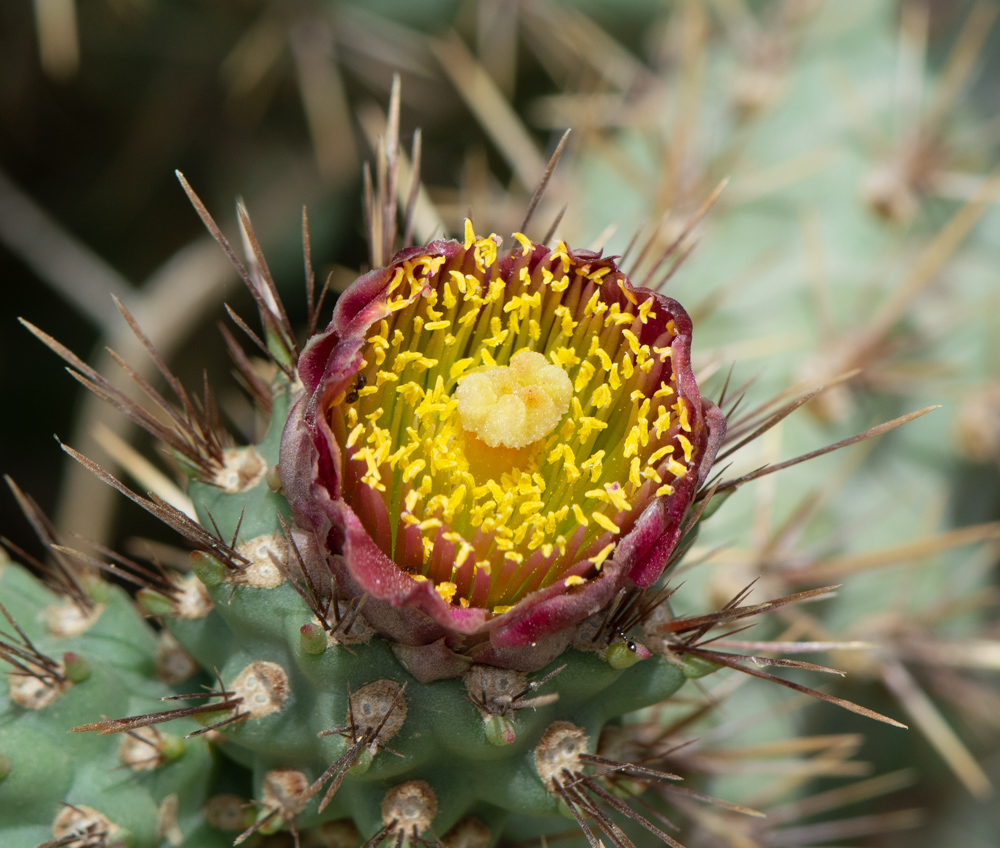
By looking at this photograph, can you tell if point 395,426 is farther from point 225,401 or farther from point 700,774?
point 225,401

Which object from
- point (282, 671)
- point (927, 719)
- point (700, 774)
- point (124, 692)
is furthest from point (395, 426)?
point (927, 719)

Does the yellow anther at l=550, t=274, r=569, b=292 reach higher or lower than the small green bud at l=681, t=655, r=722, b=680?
higher

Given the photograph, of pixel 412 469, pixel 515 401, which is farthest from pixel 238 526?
pixel 515 401

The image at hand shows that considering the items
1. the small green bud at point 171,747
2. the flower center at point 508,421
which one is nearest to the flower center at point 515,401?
the flower center at point 508,421

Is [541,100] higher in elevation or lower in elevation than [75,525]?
higher

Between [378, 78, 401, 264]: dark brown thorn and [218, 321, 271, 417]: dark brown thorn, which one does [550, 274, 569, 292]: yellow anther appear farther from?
[218, 321, 271, 417]: dark brown thorn

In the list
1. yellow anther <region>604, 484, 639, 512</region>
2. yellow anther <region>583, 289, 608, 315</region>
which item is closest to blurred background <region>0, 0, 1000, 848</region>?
yellow anther <region>583, 289, 608, 315</region>

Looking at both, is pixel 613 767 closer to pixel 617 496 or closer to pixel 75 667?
pixel 617 496
